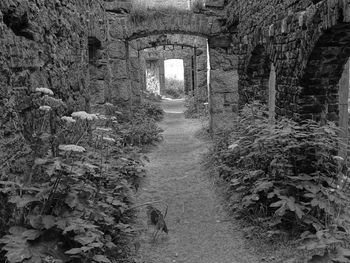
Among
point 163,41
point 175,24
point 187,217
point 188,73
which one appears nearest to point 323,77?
point 187,217

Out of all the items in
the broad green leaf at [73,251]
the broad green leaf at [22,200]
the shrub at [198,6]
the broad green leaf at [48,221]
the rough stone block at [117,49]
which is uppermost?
the shrub at [198,6]

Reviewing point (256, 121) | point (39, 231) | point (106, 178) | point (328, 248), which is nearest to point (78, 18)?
point (106, 178)

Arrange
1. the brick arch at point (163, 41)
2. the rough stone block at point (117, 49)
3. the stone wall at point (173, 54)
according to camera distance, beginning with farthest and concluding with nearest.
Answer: the stone wall at point (173, 54)
the brick arch at point (163, 41)
the rough stone block at point (117, 49)

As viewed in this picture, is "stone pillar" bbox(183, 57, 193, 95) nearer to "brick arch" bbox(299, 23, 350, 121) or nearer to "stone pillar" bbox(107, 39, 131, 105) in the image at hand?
"stone pillar" bbox(107, 39, 131, 105)

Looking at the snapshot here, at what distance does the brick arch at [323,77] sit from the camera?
427 cm

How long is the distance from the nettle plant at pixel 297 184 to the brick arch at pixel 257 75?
6.91 feet

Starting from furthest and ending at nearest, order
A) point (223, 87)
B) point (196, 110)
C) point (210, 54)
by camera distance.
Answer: point (196, 110), point (223, 87), point (210, 54)

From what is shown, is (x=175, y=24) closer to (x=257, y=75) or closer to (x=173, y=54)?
(x=257, y=75)

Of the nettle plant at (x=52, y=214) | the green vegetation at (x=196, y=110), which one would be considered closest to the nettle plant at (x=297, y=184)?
the nettle plant at (x=52, y=214)

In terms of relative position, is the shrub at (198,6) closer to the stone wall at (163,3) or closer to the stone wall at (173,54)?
the stone wall at (163,3)

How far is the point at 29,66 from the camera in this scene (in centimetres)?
317

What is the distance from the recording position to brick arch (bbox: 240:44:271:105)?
6.94m

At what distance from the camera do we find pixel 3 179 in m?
2.57

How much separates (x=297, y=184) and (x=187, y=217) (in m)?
1.33
